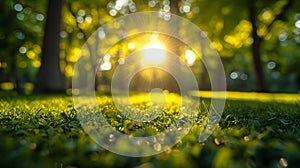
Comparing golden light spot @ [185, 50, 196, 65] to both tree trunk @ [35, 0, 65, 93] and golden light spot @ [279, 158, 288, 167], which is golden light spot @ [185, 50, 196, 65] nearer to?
tree trunk @ [35, 0, 65, 93]

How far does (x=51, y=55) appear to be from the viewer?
1203 cm

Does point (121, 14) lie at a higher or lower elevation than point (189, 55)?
higher

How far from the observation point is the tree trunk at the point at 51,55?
11.9 metres

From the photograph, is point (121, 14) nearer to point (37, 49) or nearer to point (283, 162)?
point (37, 49)

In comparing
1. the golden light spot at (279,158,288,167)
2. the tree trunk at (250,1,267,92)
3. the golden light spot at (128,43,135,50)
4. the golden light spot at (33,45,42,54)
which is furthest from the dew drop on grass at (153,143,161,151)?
the golden light spot at (33,45,42,54)

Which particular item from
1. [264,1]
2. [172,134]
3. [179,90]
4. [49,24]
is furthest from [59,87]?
[264,1]

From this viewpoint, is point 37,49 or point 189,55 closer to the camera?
point 37,49

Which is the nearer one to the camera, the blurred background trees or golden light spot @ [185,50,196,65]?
the blurred background trees

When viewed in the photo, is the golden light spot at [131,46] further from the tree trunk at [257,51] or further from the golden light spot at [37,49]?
the tree trunk at [257,51]

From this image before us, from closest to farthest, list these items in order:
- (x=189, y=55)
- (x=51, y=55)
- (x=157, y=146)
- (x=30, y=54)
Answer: (x=157, y=146) < (x=51, y=55) < (x=30, y=54) < (x=189, y=55)

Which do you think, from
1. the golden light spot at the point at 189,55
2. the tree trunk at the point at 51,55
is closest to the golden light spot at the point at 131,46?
the golden light spot at the point at 189,55

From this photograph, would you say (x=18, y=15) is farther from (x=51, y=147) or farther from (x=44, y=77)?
(x=51, y=147)

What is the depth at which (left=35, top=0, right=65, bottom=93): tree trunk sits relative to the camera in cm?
1193

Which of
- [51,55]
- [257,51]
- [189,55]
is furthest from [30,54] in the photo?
[257,51]
